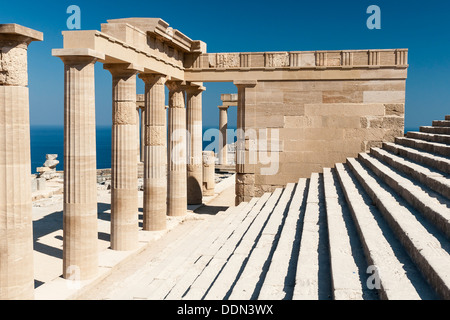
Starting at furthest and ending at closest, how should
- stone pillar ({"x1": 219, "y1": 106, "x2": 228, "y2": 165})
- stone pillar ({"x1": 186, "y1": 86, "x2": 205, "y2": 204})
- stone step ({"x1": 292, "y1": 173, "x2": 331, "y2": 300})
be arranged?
stone pillar ({"x1": 219, "y1": 106, "x2": 228, "y2": 165}) < stone pillar ({"x1": 186, "y1": 86, "x2": 205, "y2": 204}) < stone step ({"x1": 292, "y1": 173, "x2": 331, "y2": 300})

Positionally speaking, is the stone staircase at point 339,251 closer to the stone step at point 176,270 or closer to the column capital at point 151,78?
the stone step at point 176,270

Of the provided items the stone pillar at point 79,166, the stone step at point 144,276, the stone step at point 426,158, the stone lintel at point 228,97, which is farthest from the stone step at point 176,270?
the stone lintel at point 228,97

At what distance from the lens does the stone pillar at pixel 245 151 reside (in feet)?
58.9

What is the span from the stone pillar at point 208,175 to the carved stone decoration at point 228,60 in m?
8.77

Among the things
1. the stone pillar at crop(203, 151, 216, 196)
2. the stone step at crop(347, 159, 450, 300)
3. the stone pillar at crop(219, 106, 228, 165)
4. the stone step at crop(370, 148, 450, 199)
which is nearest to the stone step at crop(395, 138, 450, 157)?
the stone step at crop(370, 148, 450, 199)

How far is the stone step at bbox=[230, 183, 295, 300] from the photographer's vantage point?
6.48 meters

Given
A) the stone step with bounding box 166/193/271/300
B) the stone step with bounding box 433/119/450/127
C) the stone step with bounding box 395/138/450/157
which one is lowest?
the stone step with bounding box 166/193/271/300

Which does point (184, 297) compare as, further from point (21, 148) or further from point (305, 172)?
point (305, 172)

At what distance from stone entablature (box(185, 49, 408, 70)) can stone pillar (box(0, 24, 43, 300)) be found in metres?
10.7

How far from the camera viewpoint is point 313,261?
693 cm

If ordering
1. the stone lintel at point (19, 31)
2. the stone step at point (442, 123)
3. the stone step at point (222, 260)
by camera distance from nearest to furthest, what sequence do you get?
the stone step at point (222, 260) < the stone lintel at point (19, 31) < the stone step at point (442, 123)

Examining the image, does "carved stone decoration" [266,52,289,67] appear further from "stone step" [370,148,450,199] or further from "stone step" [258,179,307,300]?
"stone step" [258,179,307,300]

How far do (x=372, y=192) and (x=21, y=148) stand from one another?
7.36m

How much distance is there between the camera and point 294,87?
691 inches
